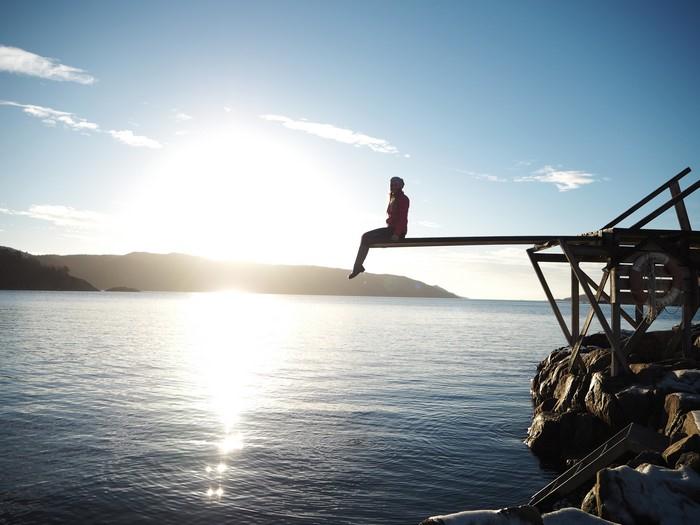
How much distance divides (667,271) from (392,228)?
26.0 feet

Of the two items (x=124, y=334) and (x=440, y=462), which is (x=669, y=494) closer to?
(x=440, y=462)

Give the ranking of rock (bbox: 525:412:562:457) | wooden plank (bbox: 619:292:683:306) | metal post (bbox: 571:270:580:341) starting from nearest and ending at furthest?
rock (bbox: 525:412:562:457) < wooden plank (bbox: 619:292:683:306) < metal post (bbox: 571:270:580:341)

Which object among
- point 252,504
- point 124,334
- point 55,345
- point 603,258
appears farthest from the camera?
point 124,334

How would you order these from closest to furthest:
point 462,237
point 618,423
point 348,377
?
point 618,423 < point 462,237 < point 348,377

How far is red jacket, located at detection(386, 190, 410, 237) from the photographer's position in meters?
13.0

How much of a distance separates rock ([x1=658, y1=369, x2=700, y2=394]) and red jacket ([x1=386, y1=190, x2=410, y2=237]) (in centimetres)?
703

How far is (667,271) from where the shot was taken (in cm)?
1452

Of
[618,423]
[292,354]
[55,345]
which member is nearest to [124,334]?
[55,345]

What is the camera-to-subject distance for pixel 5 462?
12.8 metres

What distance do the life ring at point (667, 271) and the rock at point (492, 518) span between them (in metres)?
9.63

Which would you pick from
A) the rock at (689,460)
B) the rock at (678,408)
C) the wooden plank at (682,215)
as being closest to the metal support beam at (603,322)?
the rock at (678,408)

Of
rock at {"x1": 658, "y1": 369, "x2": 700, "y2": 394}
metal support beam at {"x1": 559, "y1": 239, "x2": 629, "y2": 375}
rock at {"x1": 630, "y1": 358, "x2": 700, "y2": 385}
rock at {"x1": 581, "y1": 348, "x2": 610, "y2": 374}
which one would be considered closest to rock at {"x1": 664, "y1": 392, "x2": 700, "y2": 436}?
rock at {"x1": 658, "y1": 369, "x2": 700, "y2": 394}

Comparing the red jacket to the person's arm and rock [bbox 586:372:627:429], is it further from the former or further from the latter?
rock [bbox 586:372:627:429]

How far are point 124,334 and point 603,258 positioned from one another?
48477mm
